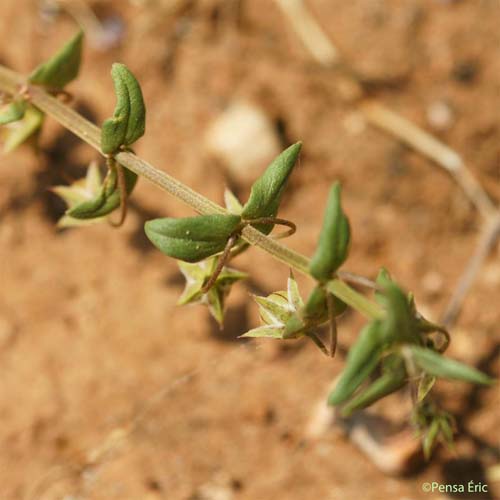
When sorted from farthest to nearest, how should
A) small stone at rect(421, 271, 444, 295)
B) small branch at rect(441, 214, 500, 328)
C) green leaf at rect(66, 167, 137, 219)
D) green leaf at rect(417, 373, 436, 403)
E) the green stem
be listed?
small stone at rect(421, 271, 444, 295)
small branch at rect(441, 214, 500, 328)
green leaf at rect(66, 167, 137, 219)
green leaf at rect(417, 373, 436, 403)
the green stem

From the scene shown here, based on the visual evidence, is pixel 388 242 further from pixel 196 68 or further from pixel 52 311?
pixel 52 311

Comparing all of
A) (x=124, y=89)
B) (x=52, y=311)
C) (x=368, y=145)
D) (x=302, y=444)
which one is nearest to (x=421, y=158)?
(x=368, y=145)

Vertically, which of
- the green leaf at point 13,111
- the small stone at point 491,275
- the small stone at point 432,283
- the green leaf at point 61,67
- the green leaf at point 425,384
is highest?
the green leaf at point 61,67

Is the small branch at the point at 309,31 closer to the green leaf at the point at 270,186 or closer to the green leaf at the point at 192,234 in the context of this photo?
the green leaf at the point at 270,186

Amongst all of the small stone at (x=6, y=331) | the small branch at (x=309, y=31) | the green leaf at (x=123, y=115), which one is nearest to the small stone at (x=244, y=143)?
the small branch at (x=309, y=31)

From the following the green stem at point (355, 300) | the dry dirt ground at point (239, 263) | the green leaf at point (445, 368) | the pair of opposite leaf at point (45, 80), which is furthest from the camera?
the dry dirt ground at point (239, 263)

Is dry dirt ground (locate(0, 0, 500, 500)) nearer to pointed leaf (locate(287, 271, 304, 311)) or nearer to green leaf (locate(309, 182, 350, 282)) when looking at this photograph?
pointed leaf (locate(287, 271, 304, 311))

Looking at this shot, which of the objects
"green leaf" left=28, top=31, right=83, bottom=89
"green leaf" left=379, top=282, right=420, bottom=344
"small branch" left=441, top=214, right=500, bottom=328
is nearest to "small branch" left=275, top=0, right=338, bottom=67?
"small branch" left=441, top=214, right=500, bottom=328
